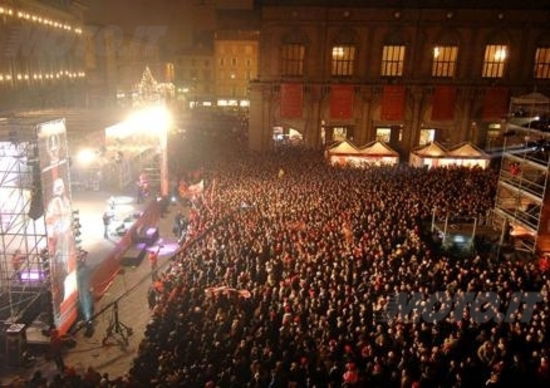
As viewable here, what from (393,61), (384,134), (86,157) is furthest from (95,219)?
(393,61)

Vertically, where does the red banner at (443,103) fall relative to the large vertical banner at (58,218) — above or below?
above

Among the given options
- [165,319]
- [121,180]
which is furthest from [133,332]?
[121,180]

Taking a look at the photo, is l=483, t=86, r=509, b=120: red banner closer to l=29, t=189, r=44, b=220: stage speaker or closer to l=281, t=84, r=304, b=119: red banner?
l=281, t=84, r=304, b=119: red banner

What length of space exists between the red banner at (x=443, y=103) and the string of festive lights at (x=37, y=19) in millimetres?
31669

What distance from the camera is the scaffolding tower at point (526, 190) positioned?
19.1 meters

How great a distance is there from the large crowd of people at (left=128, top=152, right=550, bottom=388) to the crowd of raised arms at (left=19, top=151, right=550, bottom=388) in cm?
4

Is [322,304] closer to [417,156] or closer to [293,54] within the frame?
[417,156]

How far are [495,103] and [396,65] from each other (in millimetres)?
8360

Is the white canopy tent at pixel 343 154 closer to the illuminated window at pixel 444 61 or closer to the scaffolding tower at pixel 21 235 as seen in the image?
the illuminated window at pixel 444 61

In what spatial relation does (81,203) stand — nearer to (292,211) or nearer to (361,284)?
(292,211)

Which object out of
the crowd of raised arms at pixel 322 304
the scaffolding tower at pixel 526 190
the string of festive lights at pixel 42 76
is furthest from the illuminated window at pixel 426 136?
the string of festive lights at pixel 42 76

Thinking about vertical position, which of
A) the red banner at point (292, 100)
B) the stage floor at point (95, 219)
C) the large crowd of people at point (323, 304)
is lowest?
the stage floor at point (95, 219)

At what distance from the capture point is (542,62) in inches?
1422

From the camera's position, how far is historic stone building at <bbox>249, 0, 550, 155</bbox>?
116 feet
